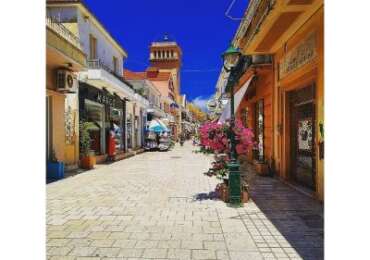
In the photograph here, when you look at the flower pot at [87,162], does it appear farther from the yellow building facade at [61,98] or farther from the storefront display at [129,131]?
the storefront display at [129,131]

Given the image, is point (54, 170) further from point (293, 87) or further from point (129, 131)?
point (129, 131)

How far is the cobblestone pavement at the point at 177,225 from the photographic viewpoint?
163 inches

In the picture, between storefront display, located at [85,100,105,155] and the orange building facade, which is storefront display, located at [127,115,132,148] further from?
the orange building facade

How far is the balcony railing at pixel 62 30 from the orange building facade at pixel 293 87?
6429mm

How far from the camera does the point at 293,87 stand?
889cm

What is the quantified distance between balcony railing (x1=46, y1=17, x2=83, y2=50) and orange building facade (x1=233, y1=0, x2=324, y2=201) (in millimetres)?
6429

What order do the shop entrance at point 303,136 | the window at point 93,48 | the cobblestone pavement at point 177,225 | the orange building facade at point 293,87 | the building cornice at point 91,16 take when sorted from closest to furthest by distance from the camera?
the cobblestone pavement at point 177,225 < the orange building facade at point 293,87 < the shop entrance at point 303,136 < the building cornice at point 91,16 < the window at point 93,48

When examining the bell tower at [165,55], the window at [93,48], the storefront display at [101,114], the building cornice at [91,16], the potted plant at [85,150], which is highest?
the bell tower at [165,55]

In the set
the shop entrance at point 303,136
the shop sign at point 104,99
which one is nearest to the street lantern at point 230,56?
the shop entrance at point 303,136

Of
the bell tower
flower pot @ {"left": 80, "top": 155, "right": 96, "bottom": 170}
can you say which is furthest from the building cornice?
the bell tower

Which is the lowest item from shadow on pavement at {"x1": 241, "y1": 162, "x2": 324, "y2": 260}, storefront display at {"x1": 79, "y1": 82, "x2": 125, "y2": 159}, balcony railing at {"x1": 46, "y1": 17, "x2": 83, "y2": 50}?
shadow on pavement at {"x1": 241, "y1": 162, "x2": 324, "y2": 260}

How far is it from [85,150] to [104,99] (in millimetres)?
4766

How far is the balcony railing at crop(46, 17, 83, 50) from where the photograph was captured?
11516 millimetres
